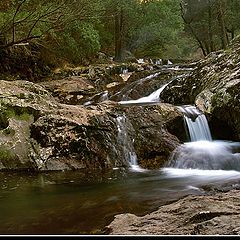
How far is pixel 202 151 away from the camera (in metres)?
7.07

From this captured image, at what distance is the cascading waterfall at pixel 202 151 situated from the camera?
667 cm

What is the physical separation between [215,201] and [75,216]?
154 centimetres

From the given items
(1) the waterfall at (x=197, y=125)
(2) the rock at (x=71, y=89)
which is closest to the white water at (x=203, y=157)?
(1) the waterfall at (x=197, y=125)

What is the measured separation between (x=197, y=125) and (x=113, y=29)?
14.0m

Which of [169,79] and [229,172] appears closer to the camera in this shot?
[229,172]

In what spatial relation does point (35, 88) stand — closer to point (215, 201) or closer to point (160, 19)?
point (215, 201)

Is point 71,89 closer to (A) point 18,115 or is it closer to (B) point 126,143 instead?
(A) point 18,115

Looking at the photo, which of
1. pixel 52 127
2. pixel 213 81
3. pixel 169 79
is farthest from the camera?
pixel 169 79

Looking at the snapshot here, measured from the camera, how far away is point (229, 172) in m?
6.30

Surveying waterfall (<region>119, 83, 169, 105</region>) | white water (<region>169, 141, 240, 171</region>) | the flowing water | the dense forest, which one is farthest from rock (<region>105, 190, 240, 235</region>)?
waterfall (<region>119, 83, 169, 105</region>)

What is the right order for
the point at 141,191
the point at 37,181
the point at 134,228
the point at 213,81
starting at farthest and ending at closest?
the point at 213,81
the point at 37,181
the point at 141,191
the point at 134,228

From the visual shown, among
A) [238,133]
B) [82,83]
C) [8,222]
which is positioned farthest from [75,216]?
[82,83]

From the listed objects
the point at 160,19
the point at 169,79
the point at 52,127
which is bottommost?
the point at 52,127

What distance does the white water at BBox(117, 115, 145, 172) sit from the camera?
23.7ft
